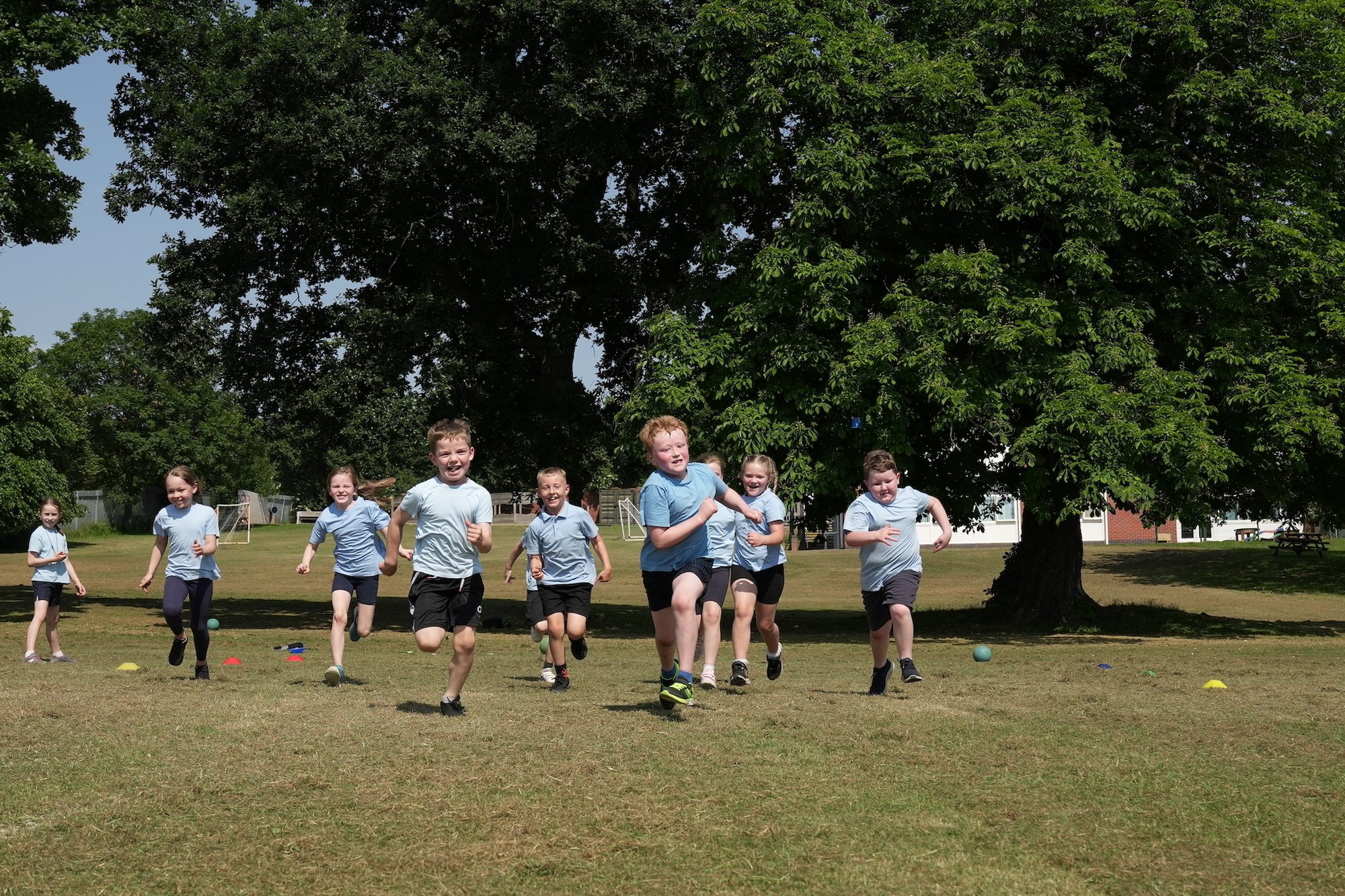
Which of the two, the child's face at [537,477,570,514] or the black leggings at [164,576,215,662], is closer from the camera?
the child's face at [537,477,570,514]

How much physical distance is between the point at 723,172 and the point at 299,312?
8.87 m

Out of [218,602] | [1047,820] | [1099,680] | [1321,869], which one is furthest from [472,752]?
[218,602]

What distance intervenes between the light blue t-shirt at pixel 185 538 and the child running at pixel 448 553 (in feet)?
11.9

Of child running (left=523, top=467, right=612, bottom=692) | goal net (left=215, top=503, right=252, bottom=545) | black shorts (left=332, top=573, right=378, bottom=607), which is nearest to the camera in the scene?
child running (left=523, top=467, right=612, bottom=692)

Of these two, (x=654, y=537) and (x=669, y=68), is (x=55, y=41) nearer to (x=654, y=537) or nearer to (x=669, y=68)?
(x=669, y=68)

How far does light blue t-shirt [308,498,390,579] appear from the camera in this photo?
12.2 meters

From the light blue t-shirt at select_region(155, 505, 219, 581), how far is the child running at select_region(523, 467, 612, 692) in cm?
316

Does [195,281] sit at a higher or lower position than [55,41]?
lower

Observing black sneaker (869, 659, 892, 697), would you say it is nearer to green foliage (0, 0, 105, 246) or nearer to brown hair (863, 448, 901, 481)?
brown hair (863, 448, 901, 481)

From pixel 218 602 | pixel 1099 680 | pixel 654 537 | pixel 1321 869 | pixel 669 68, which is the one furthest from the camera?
pixel 218 602

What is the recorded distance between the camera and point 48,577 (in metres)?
13.6

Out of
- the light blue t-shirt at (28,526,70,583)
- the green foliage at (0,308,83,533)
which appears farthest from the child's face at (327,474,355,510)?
the green foliage at (0,308,83,533)

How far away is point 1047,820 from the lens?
18.9 ft

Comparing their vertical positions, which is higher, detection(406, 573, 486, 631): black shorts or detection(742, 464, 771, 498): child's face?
detection(742, 464, 771, 498): child's face
